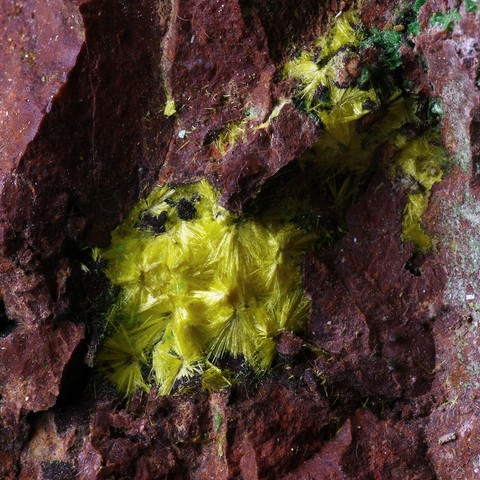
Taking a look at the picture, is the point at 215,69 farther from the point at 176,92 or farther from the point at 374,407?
the point at 374,407

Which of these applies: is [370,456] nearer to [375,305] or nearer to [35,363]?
[375,305]

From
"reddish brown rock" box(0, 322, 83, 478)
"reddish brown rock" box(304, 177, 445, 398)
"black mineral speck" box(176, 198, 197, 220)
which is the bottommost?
"reddish brown rock" box(304, 177, 445, 398)

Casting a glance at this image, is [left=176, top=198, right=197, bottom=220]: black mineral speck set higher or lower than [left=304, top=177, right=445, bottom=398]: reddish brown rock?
higher

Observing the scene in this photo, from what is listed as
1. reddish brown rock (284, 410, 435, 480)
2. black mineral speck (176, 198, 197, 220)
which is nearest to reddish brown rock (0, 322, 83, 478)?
black mineral speck (176, 198, 197, 220)

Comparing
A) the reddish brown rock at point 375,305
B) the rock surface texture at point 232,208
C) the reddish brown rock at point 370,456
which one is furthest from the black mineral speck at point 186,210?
the reddish brown rock at point 370,456

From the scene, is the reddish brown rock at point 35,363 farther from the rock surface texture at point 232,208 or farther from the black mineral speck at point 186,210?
the black mineral speck at point 186,210

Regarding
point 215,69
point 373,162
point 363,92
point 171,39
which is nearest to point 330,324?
point 373,162

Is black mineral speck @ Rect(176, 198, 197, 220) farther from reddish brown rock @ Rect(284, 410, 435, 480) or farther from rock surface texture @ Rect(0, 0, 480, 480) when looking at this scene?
reddish brown rock @ Rect(284, 410, 435, 480)

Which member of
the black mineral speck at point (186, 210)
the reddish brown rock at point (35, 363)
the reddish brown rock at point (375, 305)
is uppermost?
the black mineral speck at point (186, 210)
